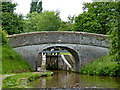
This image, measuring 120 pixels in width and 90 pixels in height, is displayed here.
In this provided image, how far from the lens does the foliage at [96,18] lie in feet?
78.0

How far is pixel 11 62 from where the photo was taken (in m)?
13.4

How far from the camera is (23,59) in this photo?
15.8 metres

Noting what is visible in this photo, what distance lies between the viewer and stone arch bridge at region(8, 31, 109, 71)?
52.0 feet

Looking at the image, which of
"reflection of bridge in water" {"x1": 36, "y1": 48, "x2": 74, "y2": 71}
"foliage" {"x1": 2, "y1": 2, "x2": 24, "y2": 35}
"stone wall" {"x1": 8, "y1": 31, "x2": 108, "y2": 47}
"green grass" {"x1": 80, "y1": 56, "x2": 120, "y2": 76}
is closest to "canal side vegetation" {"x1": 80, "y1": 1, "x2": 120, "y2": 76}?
"green grass" {"x1": 80, "y1": 56, "x2": 120, "y2": 76}

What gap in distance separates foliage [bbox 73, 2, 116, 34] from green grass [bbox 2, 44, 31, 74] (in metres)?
10.6

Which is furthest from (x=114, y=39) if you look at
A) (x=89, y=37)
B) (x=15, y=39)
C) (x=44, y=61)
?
(x=44, y=61)

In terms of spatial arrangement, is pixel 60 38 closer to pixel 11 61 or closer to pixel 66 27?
pixel 11 61

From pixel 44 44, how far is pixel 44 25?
17.2 metres

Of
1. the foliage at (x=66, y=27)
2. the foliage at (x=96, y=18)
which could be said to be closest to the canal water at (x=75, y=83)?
the foliage at (x=96, y=18)

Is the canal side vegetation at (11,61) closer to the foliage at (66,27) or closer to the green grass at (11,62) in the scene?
the green grass at (11,62)

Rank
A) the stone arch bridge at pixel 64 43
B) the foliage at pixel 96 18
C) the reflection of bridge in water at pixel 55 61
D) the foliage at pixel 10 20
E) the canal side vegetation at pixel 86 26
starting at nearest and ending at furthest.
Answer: the canal side vegetation at pixel 86 26
the stone arch bridge at pixel 64 43
the reflection of bridge in water at pixel 55 61
the foliage at pixel 10 20
the foliage at pixel 96 18

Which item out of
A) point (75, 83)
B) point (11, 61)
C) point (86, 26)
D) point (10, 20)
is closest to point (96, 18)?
point (86, 26)

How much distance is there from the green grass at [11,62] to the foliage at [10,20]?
27.0ft

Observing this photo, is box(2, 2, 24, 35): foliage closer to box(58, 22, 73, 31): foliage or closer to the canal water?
box(58, 22, 73, 31): foliage
